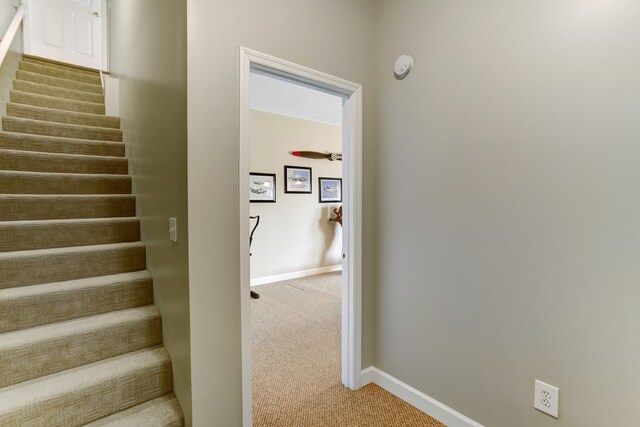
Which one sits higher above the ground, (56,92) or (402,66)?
(56,92)

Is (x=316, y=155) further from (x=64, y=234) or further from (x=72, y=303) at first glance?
(x=72, y=303)

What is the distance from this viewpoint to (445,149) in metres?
1.69

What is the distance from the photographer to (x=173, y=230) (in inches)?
61.2

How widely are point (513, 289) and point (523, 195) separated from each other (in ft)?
1.47

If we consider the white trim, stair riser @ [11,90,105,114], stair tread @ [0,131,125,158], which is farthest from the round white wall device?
stair riser @ [11,90,105,114]

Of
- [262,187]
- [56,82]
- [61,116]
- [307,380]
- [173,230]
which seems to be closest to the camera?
[173,230]

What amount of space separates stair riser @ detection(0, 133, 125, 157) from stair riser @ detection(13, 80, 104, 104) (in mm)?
1239

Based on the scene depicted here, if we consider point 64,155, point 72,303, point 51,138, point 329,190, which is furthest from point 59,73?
point 329,190

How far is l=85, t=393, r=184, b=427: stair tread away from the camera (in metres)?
1.44

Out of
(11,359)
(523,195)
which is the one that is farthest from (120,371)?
(523,195)

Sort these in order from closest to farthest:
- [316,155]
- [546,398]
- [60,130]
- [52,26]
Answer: [546,398] < [60,130] < [52,26] < [316,155]

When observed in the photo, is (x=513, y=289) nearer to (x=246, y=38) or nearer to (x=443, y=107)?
(x=443, y=107)

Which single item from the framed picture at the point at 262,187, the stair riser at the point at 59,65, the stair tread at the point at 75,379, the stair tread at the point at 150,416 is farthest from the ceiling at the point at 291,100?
the stair tread at the point at 150,416

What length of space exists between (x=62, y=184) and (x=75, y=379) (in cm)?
159
